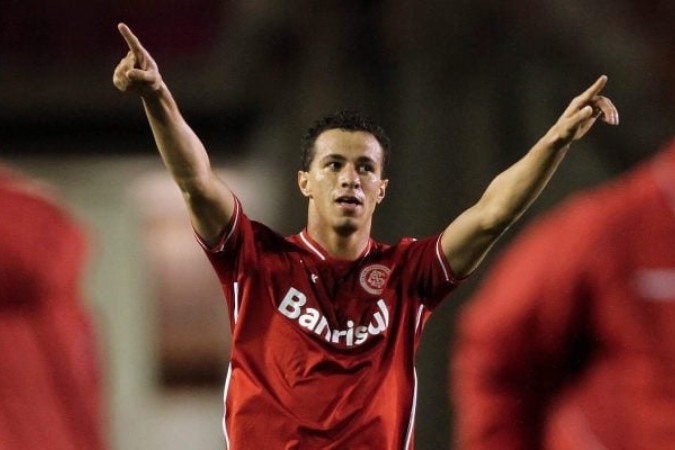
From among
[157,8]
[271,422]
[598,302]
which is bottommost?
[271,422]

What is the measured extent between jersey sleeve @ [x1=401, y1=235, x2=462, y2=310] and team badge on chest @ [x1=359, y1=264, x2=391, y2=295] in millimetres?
52

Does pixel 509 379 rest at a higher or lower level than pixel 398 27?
lower

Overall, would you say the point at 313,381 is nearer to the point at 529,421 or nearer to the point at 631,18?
the point at 529,421

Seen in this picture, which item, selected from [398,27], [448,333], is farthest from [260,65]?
[448,333]

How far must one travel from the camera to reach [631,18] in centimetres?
423

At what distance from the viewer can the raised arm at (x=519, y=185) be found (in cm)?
228

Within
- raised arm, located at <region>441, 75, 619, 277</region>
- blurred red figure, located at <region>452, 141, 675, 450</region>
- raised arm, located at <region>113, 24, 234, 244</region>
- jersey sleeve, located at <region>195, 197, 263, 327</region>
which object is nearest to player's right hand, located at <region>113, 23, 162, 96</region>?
raised arm, located at <region>113, 24, 234, 244</region>

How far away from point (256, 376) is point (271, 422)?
3.8 inches

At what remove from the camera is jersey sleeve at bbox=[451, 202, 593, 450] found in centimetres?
135

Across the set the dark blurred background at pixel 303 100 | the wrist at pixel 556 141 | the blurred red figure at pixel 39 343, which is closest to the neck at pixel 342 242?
the wrist at pixel 556 141

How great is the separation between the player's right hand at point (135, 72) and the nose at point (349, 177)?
405mm

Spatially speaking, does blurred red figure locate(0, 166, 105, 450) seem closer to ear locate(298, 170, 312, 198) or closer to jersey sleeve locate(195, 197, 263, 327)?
jersey sleeve locate(195, 197, 263, 327)

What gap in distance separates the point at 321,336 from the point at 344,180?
0.30 metres

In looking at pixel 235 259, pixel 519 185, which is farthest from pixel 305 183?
pixel 519 185
